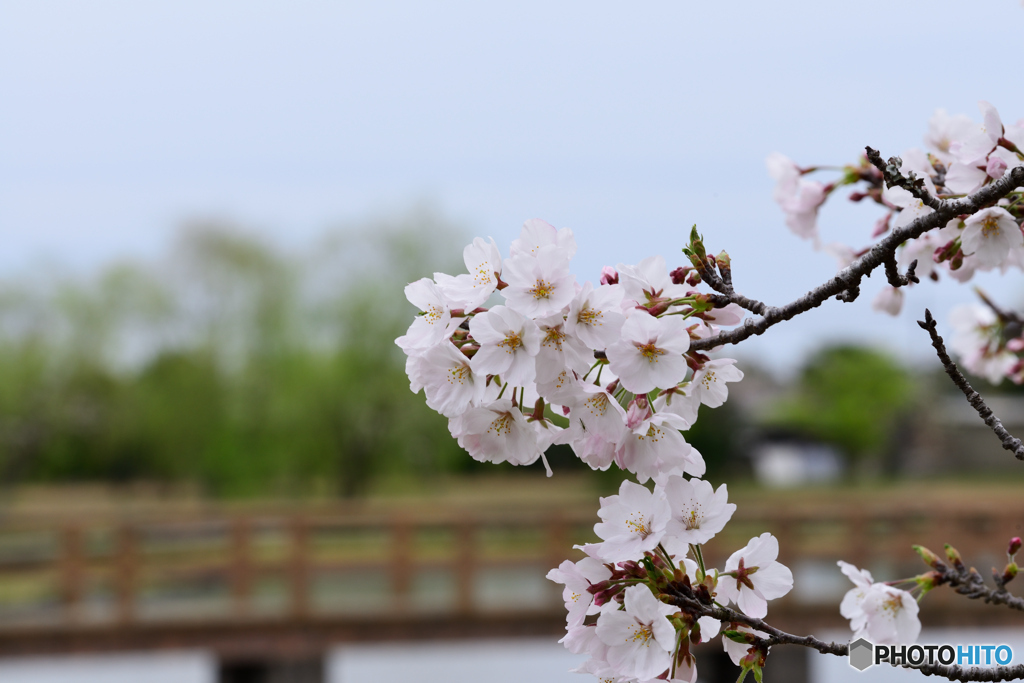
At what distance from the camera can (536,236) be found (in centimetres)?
82

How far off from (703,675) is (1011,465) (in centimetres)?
1755

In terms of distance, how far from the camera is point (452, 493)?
17.1m

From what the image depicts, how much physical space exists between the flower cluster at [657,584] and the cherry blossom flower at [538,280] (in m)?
0.19

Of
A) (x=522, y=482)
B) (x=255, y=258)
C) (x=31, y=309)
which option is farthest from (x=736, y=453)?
(x=31, y=309)

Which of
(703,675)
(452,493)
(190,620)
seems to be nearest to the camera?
(190,620)

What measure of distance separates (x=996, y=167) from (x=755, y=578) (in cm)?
56

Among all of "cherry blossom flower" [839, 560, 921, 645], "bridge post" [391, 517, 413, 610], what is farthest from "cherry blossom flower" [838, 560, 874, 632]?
"bridge post" [391, 517, 413, 610]

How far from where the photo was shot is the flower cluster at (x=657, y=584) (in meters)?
0.83

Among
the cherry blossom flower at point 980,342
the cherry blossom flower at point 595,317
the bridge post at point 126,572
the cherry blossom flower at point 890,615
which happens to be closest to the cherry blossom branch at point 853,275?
the cherry blossom flower at point 595,317

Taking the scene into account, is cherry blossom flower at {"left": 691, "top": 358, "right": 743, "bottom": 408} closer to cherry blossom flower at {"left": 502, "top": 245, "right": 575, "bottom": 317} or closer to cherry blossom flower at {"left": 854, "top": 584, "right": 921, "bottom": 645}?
cherry blossom flower at {"left": 502, "top": 245, "right": 575, "bottom": 317}

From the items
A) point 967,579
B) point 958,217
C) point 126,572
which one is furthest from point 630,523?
point 126,572

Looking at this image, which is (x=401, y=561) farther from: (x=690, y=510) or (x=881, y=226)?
(x=690, y=510)

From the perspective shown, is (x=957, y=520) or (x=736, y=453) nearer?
(x=957, y=520)

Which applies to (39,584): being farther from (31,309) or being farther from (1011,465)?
(1011,465)
